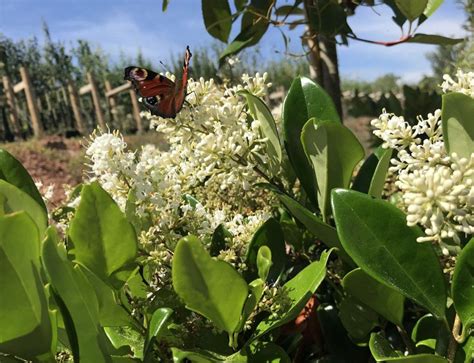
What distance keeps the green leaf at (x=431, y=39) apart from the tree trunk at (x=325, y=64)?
202mm

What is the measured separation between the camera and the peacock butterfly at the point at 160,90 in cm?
83

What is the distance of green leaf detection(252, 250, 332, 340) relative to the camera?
2.10 ft

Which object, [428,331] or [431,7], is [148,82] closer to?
[428,331]

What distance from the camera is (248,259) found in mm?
789

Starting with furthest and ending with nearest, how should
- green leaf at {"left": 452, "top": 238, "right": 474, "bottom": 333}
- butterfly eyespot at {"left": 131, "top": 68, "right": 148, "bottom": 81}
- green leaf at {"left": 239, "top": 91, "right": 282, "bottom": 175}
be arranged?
butterfly eyespot at {"left": 131, "top": 68, "right": 148, "bottom": 81}
green leaf at {"left": 239, "top": 91, "right": 282, "bottom": 175}
green leaf at {"left": 452, "top": 238, "right": 474, "bottom": 333}

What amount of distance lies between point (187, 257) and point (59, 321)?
0.62 feet

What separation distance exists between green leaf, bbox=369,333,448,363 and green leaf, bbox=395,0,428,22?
0.81 meters

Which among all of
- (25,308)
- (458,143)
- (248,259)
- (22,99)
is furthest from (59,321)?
(22,99)

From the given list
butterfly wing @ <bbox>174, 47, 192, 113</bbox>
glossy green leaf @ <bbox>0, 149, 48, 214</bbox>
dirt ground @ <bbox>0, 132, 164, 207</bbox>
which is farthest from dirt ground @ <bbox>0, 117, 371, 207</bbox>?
glossy green leaf @ <bbox>0, 149, 48, 214</bbox>

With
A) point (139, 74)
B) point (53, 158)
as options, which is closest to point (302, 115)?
point (139, 74)

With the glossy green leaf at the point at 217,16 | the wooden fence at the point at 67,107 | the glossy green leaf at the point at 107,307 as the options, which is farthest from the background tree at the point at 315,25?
the wooden fence at the point at 67,107

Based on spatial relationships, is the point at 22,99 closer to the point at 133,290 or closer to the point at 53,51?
the point at 53,51

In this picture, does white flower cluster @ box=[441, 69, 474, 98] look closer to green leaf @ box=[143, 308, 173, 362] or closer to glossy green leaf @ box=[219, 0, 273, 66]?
green leaf @ box=[143, 308, 173, 362]

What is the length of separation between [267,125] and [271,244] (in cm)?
17
